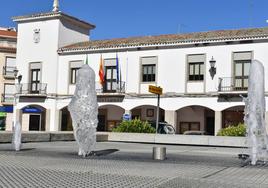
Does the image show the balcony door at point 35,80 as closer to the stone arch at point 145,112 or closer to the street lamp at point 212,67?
the stone arch at point 145,112

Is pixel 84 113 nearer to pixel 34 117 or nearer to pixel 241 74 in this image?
pixel 241 74

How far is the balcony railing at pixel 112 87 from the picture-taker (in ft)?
112

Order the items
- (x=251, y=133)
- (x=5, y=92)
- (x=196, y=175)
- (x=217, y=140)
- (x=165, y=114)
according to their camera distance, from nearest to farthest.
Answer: (x=196, y=175) < (x=251, y=133) < (x=217, y=140) < (x=165, y=114) < (x=5, y=92)

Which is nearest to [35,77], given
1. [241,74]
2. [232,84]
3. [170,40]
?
[170,40]

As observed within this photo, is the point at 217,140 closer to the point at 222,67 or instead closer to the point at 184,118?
the point at 222,67

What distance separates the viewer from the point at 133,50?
111 ft

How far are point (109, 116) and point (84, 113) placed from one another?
25449 millimetres

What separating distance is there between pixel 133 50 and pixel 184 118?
612 cm

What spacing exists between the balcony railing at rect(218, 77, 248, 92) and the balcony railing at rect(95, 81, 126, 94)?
24.2 ft

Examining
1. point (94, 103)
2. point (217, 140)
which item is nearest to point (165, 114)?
point (217, 140)

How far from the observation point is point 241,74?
98.0 ft

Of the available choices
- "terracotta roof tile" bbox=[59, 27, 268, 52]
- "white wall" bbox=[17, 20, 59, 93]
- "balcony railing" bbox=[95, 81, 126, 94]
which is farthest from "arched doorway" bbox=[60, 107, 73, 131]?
"terracotta roof tile" bbox=[59, 27, 268, 52]

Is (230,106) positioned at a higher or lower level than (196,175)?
higher

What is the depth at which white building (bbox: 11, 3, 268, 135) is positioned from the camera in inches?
1187
